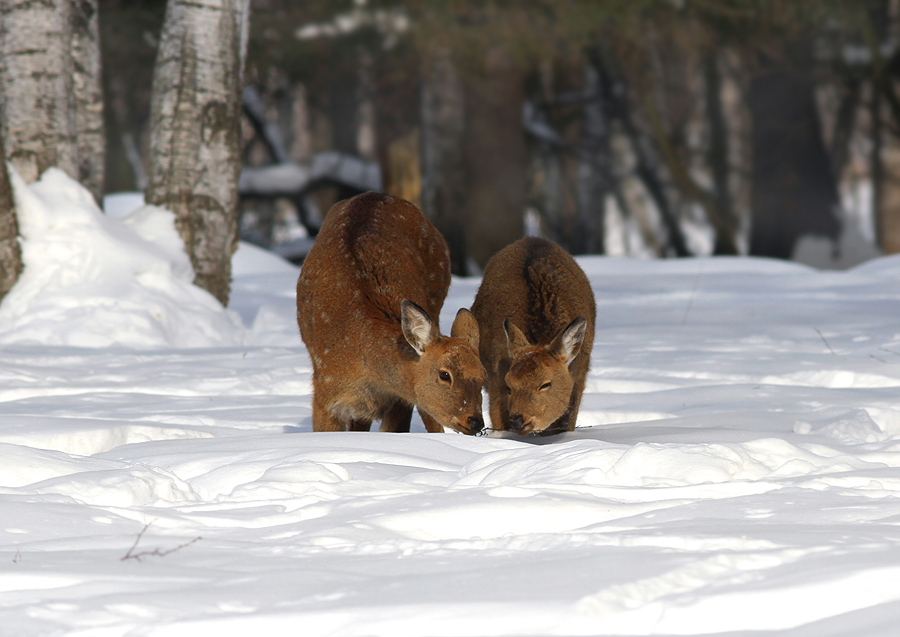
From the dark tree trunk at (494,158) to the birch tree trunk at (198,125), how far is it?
1077cm

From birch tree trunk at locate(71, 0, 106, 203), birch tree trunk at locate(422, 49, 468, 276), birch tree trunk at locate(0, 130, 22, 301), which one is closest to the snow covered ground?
birch tree trunk at locate(0, 130, 22, 301)

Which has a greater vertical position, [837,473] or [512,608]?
[512,608]

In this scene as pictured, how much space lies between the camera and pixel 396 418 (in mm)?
6164

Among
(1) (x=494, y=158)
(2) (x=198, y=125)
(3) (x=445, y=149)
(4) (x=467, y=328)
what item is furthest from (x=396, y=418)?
(1) (x=494, y=158)

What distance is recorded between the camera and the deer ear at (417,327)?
5.48 meters

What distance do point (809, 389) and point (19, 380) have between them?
15.3 ft

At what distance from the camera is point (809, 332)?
9.16 m

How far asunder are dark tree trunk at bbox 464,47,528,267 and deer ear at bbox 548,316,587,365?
14.4 m

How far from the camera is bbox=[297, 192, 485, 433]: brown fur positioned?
554 centimetres

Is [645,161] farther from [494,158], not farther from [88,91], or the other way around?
[88,91]

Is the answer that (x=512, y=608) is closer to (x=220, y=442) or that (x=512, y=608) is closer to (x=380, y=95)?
(x=220, y=442)

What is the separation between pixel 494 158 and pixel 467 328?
15469 millimetres

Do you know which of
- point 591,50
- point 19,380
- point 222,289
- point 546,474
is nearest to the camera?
point 546,474

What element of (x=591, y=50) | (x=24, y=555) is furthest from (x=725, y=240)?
(x=24, y=555)
